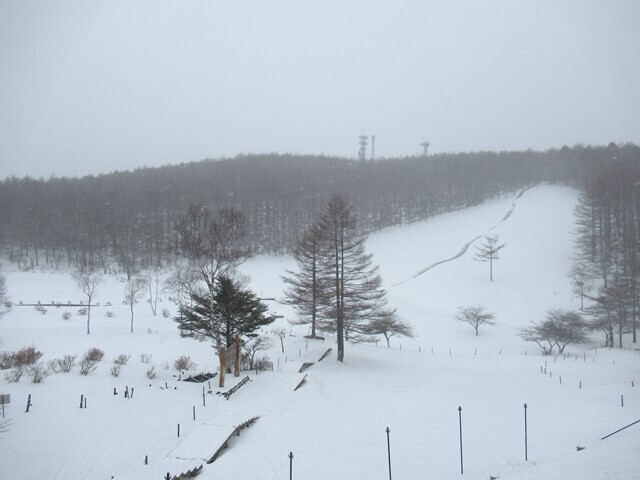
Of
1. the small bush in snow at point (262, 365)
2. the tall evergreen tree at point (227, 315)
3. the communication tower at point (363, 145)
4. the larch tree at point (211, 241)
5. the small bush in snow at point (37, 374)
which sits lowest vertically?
the small bush in snow at point (262, 365)

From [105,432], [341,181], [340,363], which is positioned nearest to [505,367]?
[340,363]

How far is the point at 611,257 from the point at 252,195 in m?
66.9

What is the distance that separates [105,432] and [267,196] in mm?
76947

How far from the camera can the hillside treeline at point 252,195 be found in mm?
75312

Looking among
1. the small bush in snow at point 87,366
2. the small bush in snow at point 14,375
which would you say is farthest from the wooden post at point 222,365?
the small bush in snow at point 14,375

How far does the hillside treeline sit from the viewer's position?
75.3 m

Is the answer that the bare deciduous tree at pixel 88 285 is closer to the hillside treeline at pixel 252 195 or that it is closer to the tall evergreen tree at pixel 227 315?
the tall evergreen tree at pixel 227 315

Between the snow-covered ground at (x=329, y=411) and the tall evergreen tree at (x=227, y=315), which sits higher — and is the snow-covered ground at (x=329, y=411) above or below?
below

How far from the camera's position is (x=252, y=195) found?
87938mm

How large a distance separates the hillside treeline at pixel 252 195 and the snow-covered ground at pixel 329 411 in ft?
125

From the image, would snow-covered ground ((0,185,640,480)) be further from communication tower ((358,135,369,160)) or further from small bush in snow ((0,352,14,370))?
communication tower ((358,135,369,160))

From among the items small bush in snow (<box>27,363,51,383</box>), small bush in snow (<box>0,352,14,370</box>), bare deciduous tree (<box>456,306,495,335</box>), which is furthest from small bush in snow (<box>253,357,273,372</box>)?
bare deciduous tree (<box>456,306,495,335</box>)

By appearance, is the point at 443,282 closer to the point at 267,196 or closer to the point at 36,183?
the point at 267,196

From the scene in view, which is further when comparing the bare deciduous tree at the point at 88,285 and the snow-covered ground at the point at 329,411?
the bare deciduous tree at the point at 88,285
